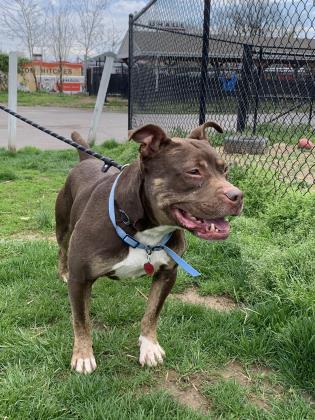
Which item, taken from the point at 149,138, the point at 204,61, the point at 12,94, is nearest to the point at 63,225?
the point at 149,138

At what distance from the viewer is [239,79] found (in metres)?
7.34

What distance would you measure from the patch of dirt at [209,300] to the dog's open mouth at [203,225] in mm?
1196

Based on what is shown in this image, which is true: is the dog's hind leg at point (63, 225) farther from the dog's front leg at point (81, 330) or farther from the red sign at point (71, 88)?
the red sign at point (71, 88)

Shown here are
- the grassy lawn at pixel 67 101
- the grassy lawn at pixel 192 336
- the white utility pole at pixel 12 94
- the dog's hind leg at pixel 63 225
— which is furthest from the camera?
the grassy lawn at pixel 67 101

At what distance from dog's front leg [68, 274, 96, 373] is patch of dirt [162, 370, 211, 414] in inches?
17.3

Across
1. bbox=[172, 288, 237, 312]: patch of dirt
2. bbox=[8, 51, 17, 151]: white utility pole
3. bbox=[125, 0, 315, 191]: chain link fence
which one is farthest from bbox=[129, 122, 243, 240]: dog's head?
bbox=[8, 51, 17, 151]: white utility pole

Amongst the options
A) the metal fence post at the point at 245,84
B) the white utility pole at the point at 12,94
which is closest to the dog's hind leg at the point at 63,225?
the metal fence post at the point at 245,84

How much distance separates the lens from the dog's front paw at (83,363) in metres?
2.79

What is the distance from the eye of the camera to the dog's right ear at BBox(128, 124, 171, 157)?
2.54m

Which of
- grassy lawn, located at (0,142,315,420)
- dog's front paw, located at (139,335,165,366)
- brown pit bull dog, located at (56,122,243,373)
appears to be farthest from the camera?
dog's front paw, located at (139,335,165,366)

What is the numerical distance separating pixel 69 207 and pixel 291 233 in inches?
71.3

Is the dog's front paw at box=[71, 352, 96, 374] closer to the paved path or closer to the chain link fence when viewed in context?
the chain link fence

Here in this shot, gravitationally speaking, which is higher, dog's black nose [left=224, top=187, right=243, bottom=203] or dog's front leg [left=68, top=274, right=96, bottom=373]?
dog's black nose [left=224, top=187, right=243, bottom=203]

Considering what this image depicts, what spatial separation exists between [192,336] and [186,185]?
118cm
